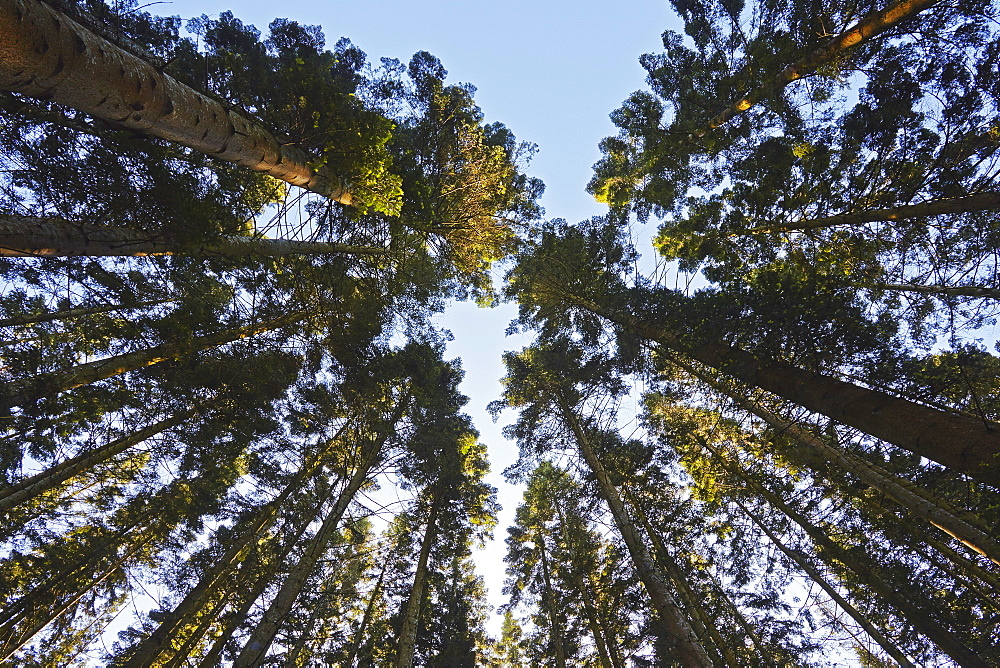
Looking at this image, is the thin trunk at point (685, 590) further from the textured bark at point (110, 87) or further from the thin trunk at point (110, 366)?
the textured bark at point (110, 87)

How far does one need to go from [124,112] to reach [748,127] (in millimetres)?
11255

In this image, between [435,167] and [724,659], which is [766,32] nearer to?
[435,167]

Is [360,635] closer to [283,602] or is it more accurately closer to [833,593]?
[283,602]

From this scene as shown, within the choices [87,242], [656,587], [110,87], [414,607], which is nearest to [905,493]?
[656,587]

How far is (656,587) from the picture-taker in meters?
7.68

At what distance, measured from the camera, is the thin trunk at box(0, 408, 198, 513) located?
6.16m

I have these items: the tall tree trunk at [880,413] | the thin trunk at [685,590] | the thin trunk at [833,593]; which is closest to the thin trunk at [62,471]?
the tall tree trunk at [880,413]

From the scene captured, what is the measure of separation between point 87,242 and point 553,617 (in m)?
14.8

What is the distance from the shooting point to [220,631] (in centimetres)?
1146

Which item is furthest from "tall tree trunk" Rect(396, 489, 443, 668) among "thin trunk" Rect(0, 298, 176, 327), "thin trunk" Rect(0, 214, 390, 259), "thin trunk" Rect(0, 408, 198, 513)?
"thin trunk" Rect(0, 214, 390, 259)

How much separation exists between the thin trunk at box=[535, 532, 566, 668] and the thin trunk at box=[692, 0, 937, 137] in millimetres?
14661

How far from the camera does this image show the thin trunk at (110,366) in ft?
18.8

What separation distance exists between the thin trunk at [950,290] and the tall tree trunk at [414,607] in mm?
11945

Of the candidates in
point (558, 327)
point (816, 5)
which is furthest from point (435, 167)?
point (816, 5)
